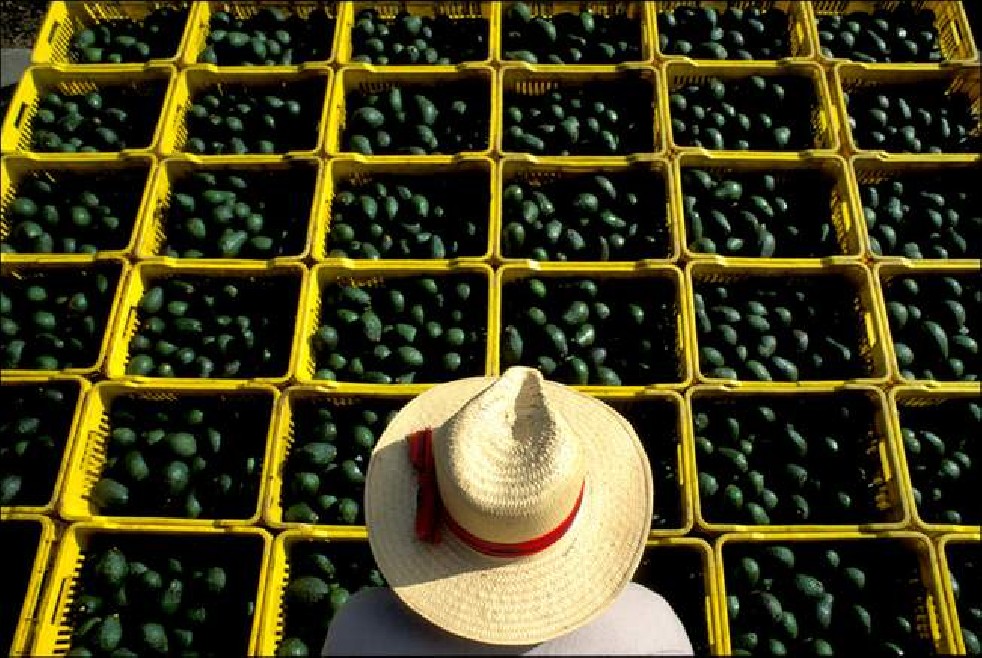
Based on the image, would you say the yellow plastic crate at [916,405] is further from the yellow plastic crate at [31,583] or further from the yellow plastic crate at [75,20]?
the yellow plastic crate at [75,20]

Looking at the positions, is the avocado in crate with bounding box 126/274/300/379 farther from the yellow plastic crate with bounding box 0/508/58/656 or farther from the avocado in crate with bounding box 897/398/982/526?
the avocado in crate with bounding box 897/398/982/526

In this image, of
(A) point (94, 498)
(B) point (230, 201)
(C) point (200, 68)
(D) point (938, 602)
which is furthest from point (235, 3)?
(D) point (938, 602)

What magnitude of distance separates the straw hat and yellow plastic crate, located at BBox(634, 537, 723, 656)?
0.82 metres

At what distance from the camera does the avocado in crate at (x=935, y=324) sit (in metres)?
3.38

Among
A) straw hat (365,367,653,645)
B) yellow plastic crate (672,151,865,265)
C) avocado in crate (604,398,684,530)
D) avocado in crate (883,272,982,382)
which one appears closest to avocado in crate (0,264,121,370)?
straw hat (365,367,653,645)

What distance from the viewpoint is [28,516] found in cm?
305

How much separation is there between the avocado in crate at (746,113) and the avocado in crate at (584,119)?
179 millimetres

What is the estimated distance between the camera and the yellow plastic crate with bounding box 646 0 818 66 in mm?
4125

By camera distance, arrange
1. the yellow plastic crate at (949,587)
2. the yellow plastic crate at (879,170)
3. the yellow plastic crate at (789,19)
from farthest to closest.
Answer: the yellow plastic crate at (789,19) < the yellow plastic crate at (879,170) < the yellow plastic crate at (949,587)

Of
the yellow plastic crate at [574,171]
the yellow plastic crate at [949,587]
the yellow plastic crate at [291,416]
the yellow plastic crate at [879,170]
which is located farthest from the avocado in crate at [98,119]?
the yellow plastic crate at [949,587]

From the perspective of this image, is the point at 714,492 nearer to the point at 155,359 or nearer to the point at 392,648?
the point at 392,648

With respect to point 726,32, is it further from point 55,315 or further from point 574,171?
point 55,315

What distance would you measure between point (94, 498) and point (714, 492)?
241cm

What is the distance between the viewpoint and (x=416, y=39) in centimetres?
431
